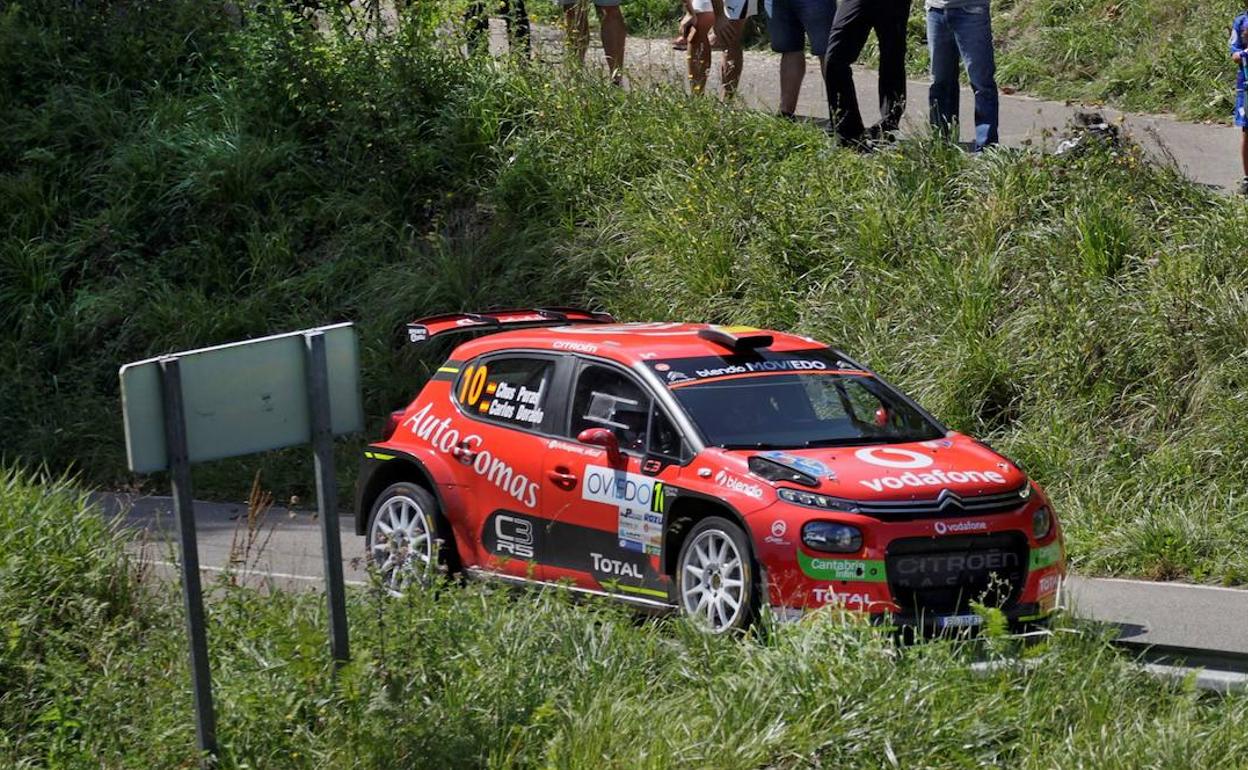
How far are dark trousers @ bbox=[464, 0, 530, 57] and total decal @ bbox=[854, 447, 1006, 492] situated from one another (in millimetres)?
10138

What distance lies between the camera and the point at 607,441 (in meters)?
9.07

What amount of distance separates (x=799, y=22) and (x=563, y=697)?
11.0 metres

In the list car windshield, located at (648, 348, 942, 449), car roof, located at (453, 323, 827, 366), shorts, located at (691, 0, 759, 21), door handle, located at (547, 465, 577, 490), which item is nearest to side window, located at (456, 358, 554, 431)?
car roof, located at (453, 323, 827, 366)

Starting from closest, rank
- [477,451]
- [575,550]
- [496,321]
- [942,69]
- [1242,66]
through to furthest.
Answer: [575,550] → [477,451] → [496,321] → [1242,66] → [942,69]

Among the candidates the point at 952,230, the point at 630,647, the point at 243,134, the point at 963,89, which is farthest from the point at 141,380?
the point at 963,89

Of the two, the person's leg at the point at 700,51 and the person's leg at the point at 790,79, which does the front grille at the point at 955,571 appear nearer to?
the person's leg at the point at 790,79

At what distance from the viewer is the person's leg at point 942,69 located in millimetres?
15125

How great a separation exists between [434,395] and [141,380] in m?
4.21

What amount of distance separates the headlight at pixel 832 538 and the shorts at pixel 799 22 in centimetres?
928

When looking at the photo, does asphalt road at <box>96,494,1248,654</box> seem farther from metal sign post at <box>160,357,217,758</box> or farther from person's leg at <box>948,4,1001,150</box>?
person's leg at <box>948,4,1001,150</box>

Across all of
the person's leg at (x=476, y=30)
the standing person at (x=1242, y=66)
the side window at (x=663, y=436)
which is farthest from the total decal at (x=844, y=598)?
the person's leg at (x=476, y=30)

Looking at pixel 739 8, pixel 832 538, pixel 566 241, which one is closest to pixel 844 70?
pixel 739 8

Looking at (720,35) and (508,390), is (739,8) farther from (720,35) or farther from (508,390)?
(508,390)

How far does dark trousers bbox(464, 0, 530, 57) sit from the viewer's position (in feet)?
59.1
